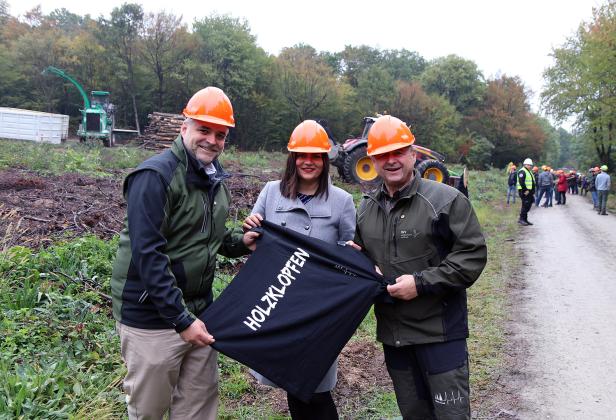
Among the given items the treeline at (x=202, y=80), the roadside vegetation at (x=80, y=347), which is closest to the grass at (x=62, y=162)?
the roadside vegetation at (x=80, y=347)

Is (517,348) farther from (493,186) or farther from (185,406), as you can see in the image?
(493,186)

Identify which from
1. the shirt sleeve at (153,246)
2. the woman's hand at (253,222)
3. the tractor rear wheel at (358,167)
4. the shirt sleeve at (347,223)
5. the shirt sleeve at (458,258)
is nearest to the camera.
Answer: the shirt sleeve at (153,246)

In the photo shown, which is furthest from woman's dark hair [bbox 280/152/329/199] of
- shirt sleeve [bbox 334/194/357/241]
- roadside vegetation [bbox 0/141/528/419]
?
roadside vegetation [bbox 0/141/528/419]

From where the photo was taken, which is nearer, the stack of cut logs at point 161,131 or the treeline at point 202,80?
the stack of cut logs at point 161,131

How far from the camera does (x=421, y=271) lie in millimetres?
2816

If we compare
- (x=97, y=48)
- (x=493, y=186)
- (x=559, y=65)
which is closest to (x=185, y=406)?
(x=493, y=186)

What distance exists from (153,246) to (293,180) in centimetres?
111

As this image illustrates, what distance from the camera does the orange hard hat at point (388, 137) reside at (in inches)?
114

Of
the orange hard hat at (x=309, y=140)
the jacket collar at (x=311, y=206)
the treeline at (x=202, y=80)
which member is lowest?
the jacket collar at (x=311, y=206)

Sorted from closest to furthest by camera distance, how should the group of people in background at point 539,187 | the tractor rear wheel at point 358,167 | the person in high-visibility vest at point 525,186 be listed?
the person in high-visibility vest at point 525,186 < the group of people in background at point 539,187 < the tractor rear wheel at point 358,167

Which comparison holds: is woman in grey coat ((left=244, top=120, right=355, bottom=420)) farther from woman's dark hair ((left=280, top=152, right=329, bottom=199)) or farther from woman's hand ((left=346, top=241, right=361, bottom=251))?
woman's hand ((left=346, top=241, right=361, bottom=251))

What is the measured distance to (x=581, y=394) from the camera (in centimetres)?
443

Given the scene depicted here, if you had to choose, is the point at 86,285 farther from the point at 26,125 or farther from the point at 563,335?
the point at 26,125

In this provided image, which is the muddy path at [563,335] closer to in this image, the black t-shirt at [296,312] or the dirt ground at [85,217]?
the dirt ground at [85,217]
